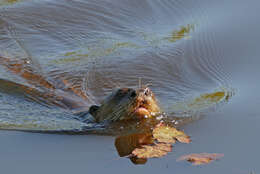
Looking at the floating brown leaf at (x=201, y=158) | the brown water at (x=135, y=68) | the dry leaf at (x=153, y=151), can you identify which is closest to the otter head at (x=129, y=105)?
the brown water at (x=135, y=68)

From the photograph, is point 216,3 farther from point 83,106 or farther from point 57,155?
point 57,155

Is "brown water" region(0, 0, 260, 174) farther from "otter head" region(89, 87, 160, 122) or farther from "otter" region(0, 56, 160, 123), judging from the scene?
"otter head" region(89, 87, 160, 122)

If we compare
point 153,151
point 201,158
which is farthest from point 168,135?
point 201,158

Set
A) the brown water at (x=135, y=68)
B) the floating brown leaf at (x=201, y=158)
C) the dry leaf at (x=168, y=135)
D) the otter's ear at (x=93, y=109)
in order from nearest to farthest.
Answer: the floating brown leaf at (x=201, y=158) < the brown water at (x=135, y=68) < the dry leaf at (x=168, y=135) < the otter's ear at (x=93, y=109)

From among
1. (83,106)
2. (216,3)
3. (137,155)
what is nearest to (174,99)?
(83,106)

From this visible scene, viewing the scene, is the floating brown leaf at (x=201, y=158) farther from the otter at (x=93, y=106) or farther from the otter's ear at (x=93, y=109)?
the otter's ear at (x=93, y=109)

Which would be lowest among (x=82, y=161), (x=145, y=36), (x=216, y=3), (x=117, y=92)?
(x=82, y=161)
